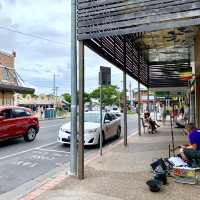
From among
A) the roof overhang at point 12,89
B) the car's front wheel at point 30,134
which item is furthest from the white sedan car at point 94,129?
the roof overhang at point 12,89

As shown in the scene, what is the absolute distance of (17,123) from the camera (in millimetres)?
14250

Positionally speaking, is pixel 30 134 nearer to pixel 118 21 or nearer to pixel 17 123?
pixel 17 123

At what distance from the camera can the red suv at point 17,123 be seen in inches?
529

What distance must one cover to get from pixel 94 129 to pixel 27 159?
133 inches

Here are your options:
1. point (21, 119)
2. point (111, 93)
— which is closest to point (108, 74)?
point (21, 119)

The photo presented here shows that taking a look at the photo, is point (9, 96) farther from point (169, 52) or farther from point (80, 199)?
point (80, 199)

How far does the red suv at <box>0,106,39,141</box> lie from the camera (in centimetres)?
1343

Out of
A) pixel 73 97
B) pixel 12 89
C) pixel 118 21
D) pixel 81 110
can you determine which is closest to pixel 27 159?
pixel 73 97

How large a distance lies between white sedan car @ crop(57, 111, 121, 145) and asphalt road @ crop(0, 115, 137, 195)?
0.39 meters

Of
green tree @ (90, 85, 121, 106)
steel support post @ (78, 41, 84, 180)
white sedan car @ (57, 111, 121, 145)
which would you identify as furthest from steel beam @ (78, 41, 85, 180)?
green tree @ (90, 85, 121, 106)

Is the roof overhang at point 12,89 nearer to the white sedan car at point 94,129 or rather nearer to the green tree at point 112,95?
the white sedan car at point 94,129

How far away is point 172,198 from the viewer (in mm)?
5824

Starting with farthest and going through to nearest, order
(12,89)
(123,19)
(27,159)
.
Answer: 1. (12,89)
2. (27,159)
3. (123,19)

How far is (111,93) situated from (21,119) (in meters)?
Result: 77.5
